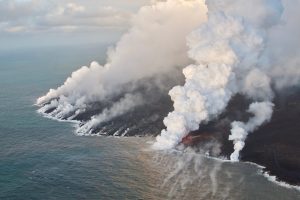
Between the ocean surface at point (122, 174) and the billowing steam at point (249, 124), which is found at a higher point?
the billowing steam at point (249, 124)

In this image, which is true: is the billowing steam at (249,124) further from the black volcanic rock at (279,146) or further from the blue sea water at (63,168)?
the blue sea water at (63,168)

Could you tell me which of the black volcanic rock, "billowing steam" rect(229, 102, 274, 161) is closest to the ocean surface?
the black volcanic rock

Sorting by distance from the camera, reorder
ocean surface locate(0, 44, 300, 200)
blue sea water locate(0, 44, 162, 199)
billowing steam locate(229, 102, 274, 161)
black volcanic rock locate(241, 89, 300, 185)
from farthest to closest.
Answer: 1. billowing steam locate(229, 102, 274, 161)
2. black volcanic rock locate(241, 89, 300, 185)
3. blue sea water locate(0, 44, 162, 199)
4. ocean surface locate(0, 44, 300, 200)

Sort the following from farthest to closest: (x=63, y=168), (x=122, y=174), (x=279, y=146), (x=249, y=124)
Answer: (x=249, y=124) < (x=279, y=146) < (x=63, y=168) < (x=122, y=174)

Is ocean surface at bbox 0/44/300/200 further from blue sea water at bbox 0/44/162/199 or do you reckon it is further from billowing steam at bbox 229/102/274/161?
billowing steam at bbox 229/102/274/161

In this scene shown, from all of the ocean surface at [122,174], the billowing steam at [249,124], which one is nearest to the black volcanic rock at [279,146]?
the billowing steam at [249,124]

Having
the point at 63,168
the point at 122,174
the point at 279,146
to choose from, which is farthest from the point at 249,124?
the point at 63,168

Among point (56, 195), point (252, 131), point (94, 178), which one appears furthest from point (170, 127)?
point (56, 195)

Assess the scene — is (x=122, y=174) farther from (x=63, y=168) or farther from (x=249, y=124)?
(x=249, y=124)

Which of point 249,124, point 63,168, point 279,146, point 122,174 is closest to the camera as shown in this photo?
point 122,174

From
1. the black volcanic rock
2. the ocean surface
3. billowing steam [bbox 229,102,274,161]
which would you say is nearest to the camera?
the ocean surface

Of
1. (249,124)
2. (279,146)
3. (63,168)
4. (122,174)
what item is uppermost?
(249,124)
